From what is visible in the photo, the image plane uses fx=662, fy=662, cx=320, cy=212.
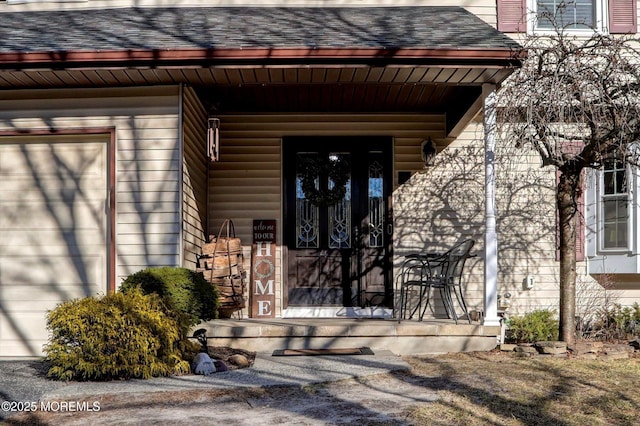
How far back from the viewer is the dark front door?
807 cm

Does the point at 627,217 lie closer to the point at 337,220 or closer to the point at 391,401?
the point at 337,220

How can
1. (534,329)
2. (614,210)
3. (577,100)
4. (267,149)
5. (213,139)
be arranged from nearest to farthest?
(577,100)
(534,329)
(213,139)
(614,210)
(267,149)

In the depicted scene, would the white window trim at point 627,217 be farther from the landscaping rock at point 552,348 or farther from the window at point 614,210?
the landscaping rock at point 552,348

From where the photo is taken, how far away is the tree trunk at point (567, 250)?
20.9ft

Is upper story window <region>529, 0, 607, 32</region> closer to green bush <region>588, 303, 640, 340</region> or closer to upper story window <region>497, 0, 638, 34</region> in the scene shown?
upper story window <region>497, 0, 638, 34</region>

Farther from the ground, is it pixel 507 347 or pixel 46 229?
pixel 46 229

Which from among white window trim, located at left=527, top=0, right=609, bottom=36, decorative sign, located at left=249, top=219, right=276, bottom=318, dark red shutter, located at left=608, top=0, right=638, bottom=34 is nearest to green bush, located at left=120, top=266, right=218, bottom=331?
decorative sign, located at left=249, top=219, right=276, bottom=318

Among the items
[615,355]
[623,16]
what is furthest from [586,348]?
[623,16]

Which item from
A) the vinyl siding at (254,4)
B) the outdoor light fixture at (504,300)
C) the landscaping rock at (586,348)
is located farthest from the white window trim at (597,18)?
the landscaping rock at (586,348)

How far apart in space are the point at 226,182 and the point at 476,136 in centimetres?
313

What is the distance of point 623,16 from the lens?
824cm

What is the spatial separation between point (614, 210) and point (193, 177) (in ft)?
16.5

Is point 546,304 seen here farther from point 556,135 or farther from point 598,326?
point 556,135

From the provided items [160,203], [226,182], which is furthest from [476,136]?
[160,203]
